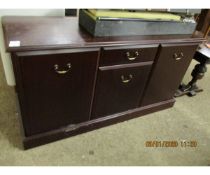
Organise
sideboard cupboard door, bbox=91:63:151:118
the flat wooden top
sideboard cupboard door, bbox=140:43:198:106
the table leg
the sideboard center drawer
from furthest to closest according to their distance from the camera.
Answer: the table leg
sideboard cupboard door, bbox=140:43:198:106
sideboard cupboard door, bbox=91:63:151:118
the sideboard center drawer
the flat wooden top

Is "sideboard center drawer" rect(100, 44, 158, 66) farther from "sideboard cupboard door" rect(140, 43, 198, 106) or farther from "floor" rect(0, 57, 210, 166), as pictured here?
"floor" rect(0, 57, 210, 166)

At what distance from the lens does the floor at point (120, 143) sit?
4.14 ft

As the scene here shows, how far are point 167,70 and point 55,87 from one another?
2.49ft

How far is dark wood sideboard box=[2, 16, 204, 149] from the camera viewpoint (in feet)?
3.23

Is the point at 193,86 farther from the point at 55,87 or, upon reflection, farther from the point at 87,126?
the point at 55,87

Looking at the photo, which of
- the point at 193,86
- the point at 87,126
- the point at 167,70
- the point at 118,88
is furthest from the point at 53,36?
the point at 193,86

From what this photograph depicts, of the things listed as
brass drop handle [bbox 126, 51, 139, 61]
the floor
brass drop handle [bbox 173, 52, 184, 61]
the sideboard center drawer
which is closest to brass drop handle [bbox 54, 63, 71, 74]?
the sideboard center drawer

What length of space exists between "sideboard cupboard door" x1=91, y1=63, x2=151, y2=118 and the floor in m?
0.16

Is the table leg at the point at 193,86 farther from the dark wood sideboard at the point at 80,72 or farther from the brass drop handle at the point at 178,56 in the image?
the brass drop handle at the point at 178,56

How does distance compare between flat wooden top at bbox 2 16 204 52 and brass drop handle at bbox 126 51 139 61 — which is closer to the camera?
flat wooden top at bbox 2 16 204 52

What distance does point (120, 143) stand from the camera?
140 cm

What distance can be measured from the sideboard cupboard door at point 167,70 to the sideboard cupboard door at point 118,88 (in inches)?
3.0

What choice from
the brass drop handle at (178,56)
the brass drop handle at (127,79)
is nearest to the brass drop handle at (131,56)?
the brass drop handle at (127,79)
